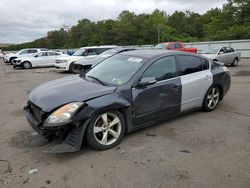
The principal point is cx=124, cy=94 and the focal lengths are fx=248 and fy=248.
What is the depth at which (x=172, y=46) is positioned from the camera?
1975 centimetres

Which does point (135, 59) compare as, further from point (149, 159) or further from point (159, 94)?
point (149, 159)

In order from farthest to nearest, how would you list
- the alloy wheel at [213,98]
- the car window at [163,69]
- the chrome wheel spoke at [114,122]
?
the alloy wheel at [213,98] → the car window at [163,69] → the chrome wheel spoke at [114,122]

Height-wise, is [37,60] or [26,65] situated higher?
[37,60]

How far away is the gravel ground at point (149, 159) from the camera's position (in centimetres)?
305

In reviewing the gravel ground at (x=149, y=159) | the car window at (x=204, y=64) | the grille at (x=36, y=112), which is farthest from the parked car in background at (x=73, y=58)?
the grille at (x=36, y=112)

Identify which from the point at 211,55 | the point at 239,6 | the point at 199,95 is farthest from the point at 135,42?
the point at 199,95

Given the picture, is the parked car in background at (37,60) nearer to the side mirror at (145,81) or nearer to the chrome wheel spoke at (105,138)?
the side mirror at (145,81)

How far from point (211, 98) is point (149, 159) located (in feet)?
9.24

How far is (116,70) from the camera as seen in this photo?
4.68m

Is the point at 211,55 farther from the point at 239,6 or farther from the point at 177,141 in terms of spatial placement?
the point at 239,6

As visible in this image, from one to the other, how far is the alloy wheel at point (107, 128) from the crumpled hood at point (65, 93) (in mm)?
379

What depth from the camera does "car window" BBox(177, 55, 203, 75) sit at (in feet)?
16.3

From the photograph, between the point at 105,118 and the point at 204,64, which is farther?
the point at 204,64

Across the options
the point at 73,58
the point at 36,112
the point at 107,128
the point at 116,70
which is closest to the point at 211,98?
the point at 116,70
